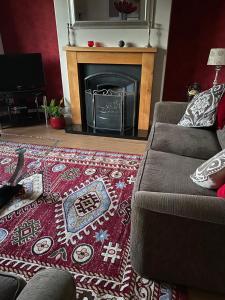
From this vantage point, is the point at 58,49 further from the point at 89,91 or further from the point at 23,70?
the point at 89,91

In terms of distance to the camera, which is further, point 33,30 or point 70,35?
point 33,30

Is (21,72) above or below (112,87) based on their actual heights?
above

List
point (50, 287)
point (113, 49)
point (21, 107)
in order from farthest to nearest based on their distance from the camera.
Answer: point (21, 107) → point (113, 49) → point (50, 287)

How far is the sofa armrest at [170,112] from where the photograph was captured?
7.60 ft

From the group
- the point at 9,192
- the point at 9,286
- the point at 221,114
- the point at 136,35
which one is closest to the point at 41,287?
the point at 9,286

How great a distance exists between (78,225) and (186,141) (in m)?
1.10

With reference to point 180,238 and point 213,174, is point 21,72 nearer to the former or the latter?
point 213,174

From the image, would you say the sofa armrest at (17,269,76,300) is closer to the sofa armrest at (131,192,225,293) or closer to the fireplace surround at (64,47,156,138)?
the sofa armrest at (131,192,225,293)

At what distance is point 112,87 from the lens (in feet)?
10.7

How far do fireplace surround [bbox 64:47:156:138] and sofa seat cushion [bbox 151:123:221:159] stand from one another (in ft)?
3.57

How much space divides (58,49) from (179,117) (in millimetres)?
2192

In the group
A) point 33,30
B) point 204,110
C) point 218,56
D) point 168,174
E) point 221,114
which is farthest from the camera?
point 33,30

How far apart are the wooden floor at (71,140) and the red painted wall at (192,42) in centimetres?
104

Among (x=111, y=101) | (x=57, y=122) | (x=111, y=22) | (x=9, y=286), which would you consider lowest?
(x=57, y=122)
